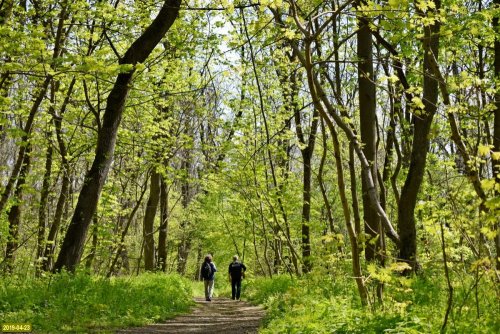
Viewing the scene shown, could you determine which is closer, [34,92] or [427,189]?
[34,92]

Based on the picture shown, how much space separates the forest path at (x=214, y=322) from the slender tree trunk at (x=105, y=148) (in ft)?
8.64

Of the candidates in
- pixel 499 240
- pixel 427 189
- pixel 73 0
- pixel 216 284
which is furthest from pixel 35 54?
pixel 216 284

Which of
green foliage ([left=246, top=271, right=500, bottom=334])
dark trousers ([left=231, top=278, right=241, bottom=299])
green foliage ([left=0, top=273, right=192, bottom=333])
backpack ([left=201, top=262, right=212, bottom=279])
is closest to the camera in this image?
green foliage ([left=246, top=271, right=500, bottom=334])

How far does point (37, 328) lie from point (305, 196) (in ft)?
45.7

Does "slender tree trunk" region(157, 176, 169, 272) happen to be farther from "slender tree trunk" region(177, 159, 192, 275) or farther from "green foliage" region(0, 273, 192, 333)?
"green foliage" region(0, 273, 192, 333)

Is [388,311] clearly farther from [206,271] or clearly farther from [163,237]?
[163,237]

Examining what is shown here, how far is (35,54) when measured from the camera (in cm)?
816

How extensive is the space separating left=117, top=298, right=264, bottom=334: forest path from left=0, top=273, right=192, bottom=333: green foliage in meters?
0.38

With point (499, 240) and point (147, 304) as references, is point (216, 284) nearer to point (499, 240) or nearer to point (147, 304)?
point (147, 304)

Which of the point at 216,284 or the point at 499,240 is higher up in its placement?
the point at 499,240

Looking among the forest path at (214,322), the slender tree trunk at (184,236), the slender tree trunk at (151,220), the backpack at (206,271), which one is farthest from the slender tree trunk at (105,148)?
the slender tree trunk at (184,236)

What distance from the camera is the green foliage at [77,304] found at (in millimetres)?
8133

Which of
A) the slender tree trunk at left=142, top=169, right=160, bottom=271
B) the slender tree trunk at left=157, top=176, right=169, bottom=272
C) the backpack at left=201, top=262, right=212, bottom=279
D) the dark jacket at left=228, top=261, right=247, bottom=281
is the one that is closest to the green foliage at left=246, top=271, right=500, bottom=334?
the dark jacket at left=228, top=261, right=247, bottom=281

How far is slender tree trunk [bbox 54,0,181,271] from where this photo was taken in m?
10.8
